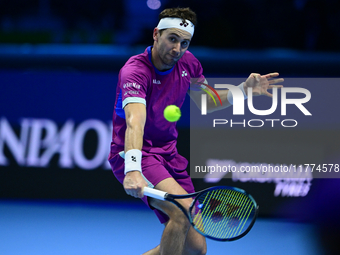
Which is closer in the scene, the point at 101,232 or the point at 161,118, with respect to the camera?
the point at 161,118

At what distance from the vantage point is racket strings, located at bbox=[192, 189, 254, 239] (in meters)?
2.76

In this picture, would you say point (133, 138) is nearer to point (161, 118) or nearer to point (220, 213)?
point (161, 118)

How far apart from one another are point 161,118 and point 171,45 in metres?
0.48

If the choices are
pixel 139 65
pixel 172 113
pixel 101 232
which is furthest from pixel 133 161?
pixel 101 232

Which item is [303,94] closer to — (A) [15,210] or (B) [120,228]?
(B) [120,228]

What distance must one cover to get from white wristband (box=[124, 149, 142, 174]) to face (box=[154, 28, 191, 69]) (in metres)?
0.68

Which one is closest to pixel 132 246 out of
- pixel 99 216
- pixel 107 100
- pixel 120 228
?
pixel 120 228

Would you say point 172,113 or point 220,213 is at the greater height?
point 172,113

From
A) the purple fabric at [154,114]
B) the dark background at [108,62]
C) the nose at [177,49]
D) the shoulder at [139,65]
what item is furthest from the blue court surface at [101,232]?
the nose at [177,49]

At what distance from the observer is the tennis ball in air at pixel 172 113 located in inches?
109

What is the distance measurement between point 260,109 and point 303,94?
51 centimetres

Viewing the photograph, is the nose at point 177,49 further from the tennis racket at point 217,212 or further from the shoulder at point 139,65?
the tennis racket at point 217,212

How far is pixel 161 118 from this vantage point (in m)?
2.94

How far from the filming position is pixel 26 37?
689 centimetres
